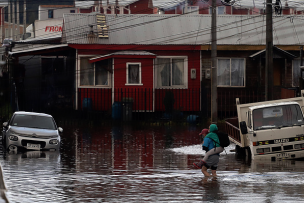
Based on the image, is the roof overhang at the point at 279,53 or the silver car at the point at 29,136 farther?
the roof overhang at the point at 279,53

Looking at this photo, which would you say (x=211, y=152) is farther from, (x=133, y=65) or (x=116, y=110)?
(x=133, y=65)

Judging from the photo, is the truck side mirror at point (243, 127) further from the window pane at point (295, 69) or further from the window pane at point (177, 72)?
the window pane at point (295, 69)

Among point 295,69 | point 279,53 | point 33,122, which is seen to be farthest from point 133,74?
point 33,122

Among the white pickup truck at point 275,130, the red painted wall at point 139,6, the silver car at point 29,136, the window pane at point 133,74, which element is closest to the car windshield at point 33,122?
the silver car at point 29,136

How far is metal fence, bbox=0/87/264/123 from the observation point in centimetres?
3547

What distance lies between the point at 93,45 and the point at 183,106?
6.86 m

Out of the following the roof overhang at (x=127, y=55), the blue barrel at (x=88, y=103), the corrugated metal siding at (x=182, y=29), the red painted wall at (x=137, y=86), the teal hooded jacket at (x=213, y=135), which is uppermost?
the corrugated metal siding at (x=182, y=29)

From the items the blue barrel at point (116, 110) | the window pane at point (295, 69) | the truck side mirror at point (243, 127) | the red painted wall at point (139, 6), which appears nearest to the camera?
the truck side mirror at point (243, 127)

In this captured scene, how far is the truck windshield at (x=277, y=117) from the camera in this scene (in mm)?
18062

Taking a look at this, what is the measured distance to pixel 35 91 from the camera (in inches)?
1762

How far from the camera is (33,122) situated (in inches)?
853

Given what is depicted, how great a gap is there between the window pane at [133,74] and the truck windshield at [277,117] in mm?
18986

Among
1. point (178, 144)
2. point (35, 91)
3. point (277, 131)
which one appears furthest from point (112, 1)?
point (277, 131)

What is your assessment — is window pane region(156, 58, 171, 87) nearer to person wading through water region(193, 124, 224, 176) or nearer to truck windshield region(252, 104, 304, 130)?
truck windshield region(252, 104, 304, 130)
